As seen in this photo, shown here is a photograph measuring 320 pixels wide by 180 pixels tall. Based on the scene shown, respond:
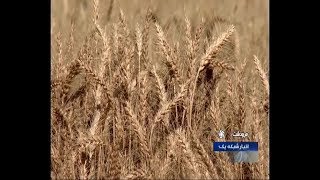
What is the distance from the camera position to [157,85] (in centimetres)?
620

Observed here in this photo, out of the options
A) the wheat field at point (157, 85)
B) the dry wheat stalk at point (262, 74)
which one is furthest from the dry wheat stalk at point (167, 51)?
the dry wheat stalk at point (262, 74)

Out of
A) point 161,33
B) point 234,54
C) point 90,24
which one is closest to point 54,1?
point 90,24

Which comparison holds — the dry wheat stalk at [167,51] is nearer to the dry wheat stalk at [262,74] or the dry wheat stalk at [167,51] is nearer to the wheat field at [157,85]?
the wheat field at [157,85]

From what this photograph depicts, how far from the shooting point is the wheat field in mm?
6137

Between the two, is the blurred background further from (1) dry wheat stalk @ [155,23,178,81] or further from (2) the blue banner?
(2) the blue banner

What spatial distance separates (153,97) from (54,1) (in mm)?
836

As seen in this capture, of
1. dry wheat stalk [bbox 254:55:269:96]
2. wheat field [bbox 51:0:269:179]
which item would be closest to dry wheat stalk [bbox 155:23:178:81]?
wheat field [bbox 51:0:269:179]

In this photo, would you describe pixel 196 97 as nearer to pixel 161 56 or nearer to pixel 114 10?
pixel 161 56

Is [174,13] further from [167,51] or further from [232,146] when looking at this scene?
[232,146]

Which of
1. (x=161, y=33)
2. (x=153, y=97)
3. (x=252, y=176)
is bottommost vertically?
(x=252, y=176)

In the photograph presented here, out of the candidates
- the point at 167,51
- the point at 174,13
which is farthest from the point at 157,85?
the point at 174,13

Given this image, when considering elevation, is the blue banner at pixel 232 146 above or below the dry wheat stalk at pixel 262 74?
below

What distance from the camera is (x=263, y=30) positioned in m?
6.16

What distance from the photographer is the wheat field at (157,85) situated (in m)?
6.14
